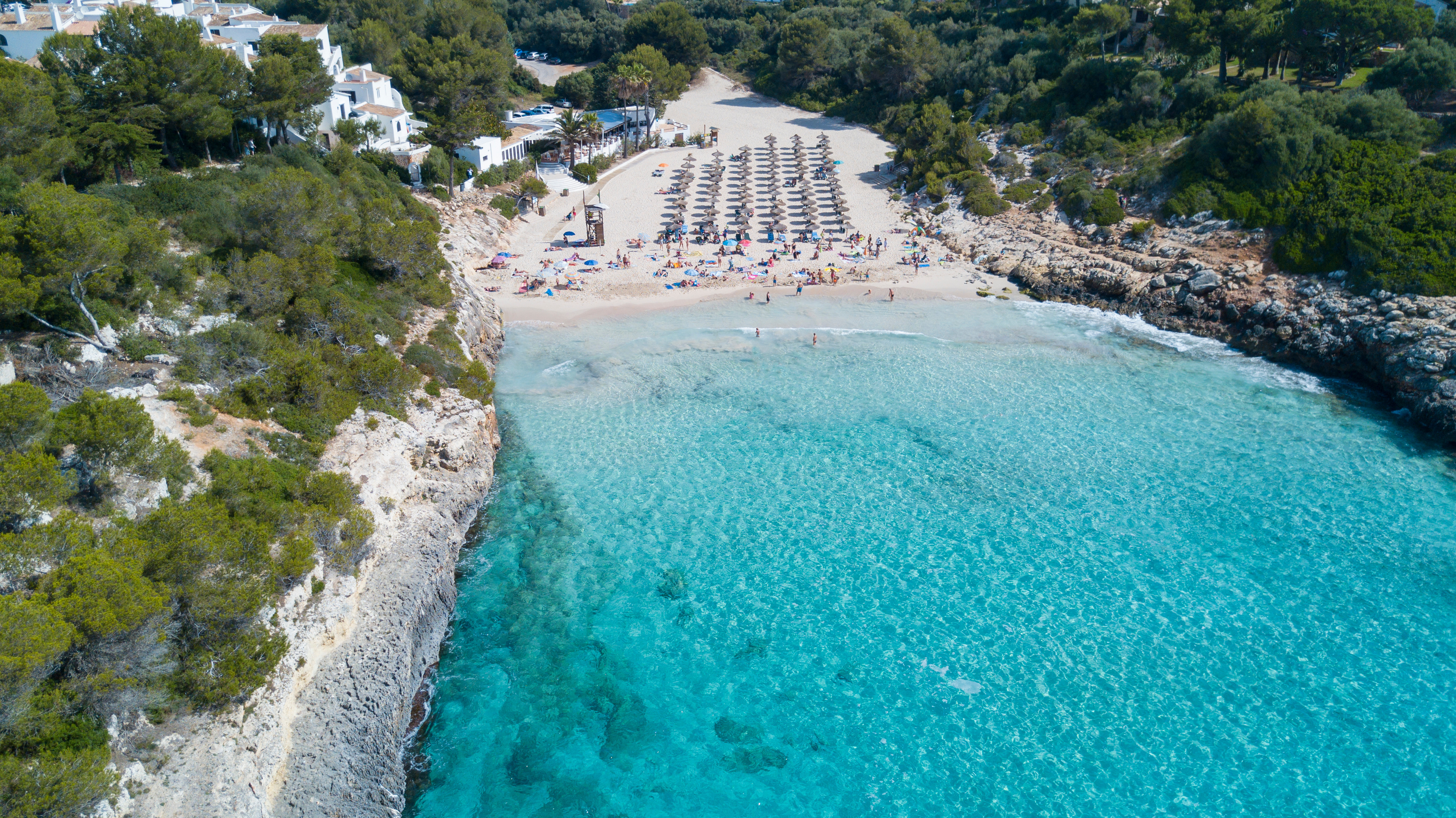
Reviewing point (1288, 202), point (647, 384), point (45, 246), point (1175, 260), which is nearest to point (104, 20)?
point (45, 246)

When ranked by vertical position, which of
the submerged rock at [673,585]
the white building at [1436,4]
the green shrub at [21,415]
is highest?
the white building at [1436,4]

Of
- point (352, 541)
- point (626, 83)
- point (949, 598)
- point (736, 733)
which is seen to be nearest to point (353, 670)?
point (352, 541)

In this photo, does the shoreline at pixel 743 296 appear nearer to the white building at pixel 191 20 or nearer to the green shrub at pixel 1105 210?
the green shrub at pixel 1105 210

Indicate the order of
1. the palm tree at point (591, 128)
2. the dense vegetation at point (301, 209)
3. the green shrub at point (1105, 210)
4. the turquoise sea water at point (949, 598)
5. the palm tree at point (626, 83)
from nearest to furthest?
1. the dense vegetation at point (301, 209)
2. the turquoise sea water at point (949, 598)
3. the green shrub at point (1105, 210)
4. the palm tree at point (591, 128)
5. the palm tree at point (626, 83)

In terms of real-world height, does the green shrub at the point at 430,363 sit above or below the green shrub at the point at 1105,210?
below

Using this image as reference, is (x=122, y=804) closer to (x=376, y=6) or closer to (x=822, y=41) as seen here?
(x=376, y=6)

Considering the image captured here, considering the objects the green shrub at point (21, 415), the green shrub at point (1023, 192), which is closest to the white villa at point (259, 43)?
the green shrub at point (21, 415)
